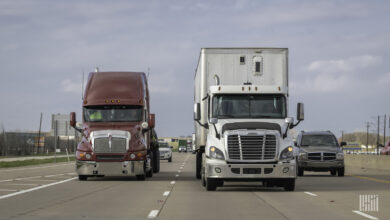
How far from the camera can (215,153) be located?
66.0 ft

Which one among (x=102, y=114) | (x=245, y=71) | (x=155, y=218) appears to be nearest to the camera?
(x=155, y=218)

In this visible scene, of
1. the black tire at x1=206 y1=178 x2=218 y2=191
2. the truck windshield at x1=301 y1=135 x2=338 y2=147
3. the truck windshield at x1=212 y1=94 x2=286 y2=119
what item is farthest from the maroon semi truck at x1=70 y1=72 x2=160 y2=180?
the truck windshield at x1=301 y1=135 x2=338 y2=147

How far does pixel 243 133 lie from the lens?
65.6 ft

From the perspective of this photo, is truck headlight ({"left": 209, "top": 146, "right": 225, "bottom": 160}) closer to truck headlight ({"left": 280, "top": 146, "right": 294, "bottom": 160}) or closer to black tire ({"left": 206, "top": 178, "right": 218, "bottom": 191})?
black tire ({"left": 206, "top": 178, "right": 218, "bottom": 191})

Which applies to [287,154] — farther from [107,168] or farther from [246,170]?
[107,168]

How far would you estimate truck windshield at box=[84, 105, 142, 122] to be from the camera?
87.4 ft

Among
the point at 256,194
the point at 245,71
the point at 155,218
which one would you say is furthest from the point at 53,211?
the point at 245,71

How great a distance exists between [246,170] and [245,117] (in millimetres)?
1744

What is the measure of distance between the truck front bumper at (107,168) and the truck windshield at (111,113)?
5.54ft

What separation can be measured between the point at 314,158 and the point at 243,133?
1156cm

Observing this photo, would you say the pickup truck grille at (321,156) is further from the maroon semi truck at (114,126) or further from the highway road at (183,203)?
the highway road at (183,203)

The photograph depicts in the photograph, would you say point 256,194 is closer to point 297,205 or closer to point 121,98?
point 297,205

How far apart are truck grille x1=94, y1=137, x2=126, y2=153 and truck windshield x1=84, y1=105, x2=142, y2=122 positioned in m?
0.99

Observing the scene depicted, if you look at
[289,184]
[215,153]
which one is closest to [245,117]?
[215,153]
